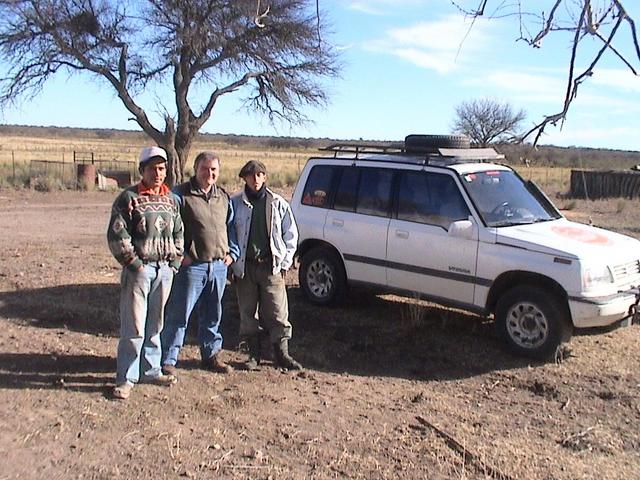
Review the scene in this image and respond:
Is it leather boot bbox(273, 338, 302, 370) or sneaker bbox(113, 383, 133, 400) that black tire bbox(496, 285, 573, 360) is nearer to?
leather boot bbox(273, 338, 302, 370)

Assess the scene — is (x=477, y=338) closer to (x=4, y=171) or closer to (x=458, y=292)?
(x=458, y=292)

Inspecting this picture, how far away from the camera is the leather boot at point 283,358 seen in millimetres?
6613

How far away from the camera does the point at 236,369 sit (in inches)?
258

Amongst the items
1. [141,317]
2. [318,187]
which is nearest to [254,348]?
[141,317]

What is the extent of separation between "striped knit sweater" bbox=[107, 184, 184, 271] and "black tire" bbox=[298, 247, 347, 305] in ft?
10.6

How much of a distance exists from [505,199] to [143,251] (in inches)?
156

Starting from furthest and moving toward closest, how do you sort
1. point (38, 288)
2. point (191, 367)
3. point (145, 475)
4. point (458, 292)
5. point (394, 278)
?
point (38, 288), point (394, 278), point (458, 292), point (191, 367), point (145, 475)

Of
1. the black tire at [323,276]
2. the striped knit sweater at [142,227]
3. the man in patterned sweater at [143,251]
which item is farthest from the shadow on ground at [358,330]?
the striped knit sweater at [142,227]

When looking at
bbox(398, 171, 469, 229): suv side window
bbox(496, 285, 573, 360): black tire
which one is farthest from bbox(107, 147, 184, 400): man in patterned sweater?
bbox(496, 285, 573, 360): black tire

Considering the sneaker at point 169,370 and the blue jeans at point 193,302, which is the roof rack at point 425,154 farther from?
the sneaker at point 169,370

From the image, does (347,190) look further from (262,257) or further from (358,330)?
(262,257)

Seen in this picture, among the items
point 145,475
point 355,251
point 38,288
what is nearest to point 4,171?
point 38,288

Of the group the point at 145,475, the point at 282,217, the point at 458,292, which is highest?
the point at 282,217

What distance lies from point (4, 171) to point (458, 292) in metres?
30.0
